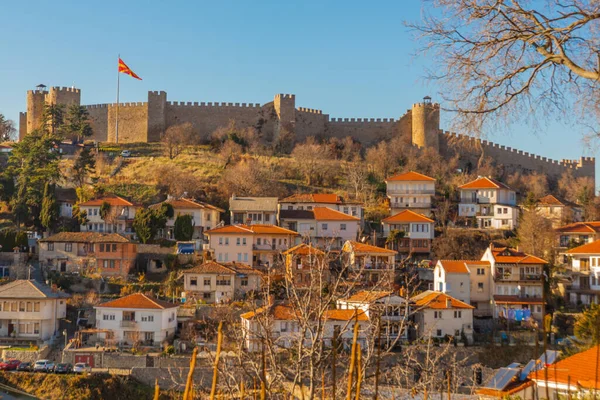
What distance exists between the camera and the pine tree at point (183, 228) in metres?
43.0

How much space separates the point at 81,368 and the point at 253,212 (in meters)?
18.0

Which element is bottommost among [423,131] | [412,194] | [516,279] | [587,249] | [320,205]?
[516,279]

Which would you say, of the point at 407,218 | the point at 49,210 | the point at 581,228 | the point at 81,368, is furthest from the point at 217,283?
the point at 581,228

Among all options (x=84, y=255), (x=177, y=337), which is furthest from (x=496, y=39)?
(x=84, y=255)

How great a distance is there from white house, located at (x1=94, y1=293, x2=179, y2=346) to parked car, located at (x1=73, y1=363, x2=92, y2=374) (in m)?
3.29

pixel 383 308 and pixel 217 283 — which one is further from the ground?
pixel 383 308

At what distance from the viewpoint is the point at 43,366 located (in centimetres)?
2909

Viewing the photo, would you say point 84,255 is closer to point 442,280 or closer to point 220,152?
point 442,280

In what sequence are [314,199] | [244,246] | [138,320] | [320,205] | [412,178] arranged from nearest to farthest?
[138,320], [244,246], [320,205], [314,199], [412,178]

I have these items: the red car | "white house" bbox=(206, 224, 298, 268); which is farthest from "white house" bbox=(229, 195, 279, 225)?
the red car

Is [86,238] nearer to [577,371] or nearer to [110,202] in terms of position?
[110,202]

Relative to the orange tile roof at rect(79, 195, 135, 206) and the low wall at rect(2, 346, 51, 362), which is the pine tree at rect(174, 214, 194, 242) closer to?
the orange tile roof at rect(79, 195, 135, 206)

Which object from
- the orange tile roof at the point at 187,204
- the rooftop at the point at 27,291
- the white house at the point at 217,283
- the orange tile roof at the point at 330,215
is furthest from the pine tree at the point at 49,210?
the orange tile roof at the point at 330,215

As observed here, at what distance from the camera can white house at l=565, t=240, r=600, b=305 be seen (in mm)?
38094
